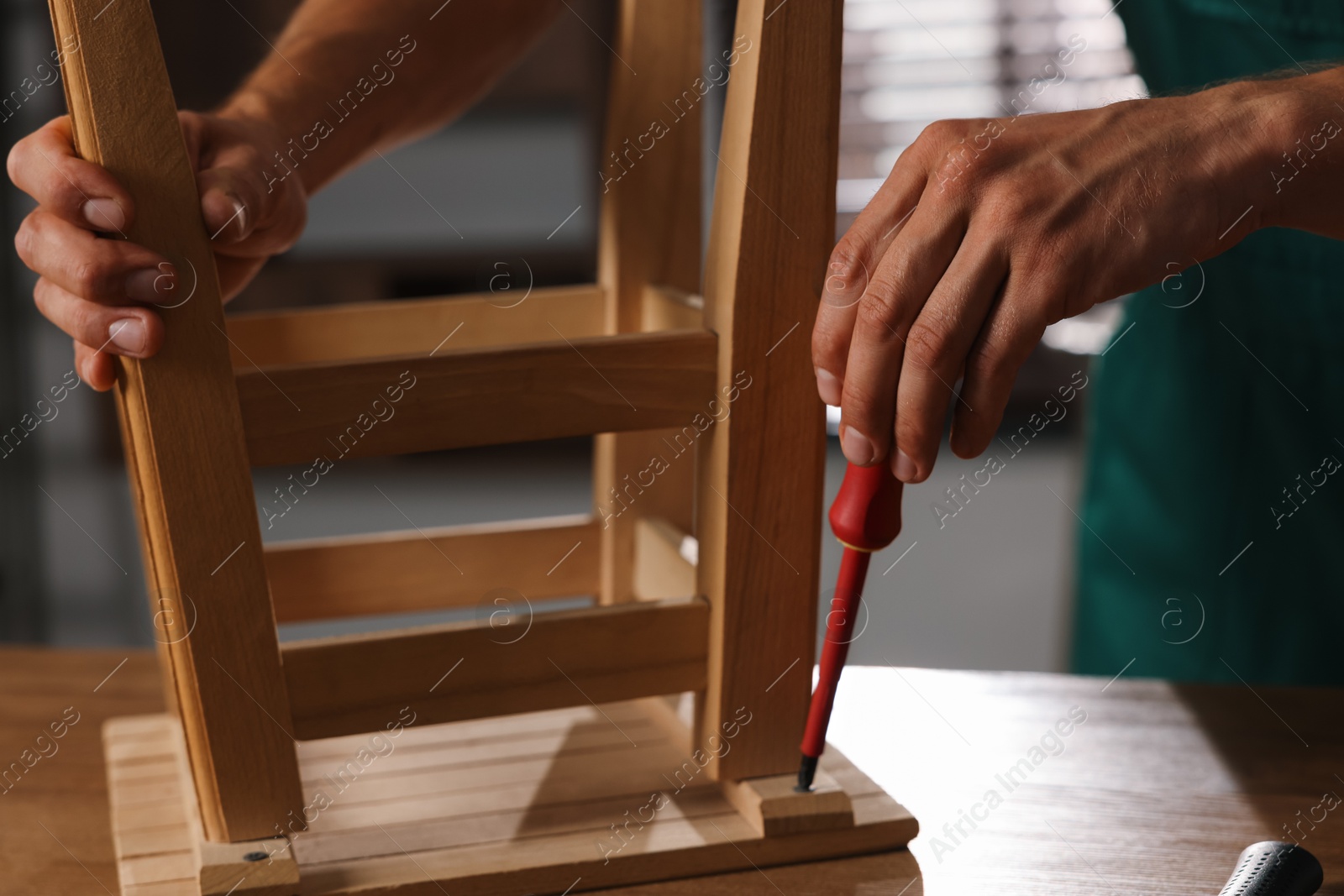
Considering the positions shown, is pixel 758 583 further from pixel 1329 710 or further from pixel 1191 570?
pixel 1191 570

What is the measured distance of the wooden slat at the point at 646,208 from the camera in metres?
0.76

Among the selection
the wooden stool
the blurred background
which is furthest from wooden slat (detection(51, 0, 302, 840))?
the blurred background

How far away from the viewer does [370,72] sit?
823mm

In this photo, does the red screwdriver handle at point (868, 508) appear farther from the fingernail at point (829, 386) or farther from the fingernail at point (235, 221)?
the fingernail at point (235, 221)

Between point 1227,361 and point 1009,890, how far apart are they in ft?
2.31

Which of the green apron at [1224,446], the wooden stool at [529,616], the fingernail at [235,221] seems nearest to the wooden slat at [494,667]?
the wooden stool at [529,616]

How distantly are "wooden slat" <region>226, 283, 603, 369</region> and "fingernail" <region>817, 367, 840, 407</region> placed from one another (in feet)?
0.84

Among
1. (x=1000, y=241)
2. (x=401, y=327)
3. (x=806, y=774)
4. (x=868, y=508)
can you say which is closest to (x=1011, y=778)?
(x=806, y=774)

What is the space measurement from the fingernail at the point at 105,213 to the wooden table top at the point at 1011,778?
0.34m

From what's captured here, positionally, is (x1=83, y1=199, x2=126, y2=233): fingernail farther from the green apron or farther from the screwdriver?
the green apron

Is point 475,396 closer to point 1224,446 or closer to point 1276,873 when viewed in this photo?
point 1276,873

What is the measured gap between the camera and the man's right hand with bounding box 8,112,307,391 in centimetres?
53

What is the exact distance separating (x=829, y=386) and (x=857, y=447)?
4 centimetres

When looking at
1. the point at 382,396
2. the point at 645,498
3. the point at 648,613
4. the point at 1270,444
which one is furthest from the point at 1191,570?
the point at 382,396
